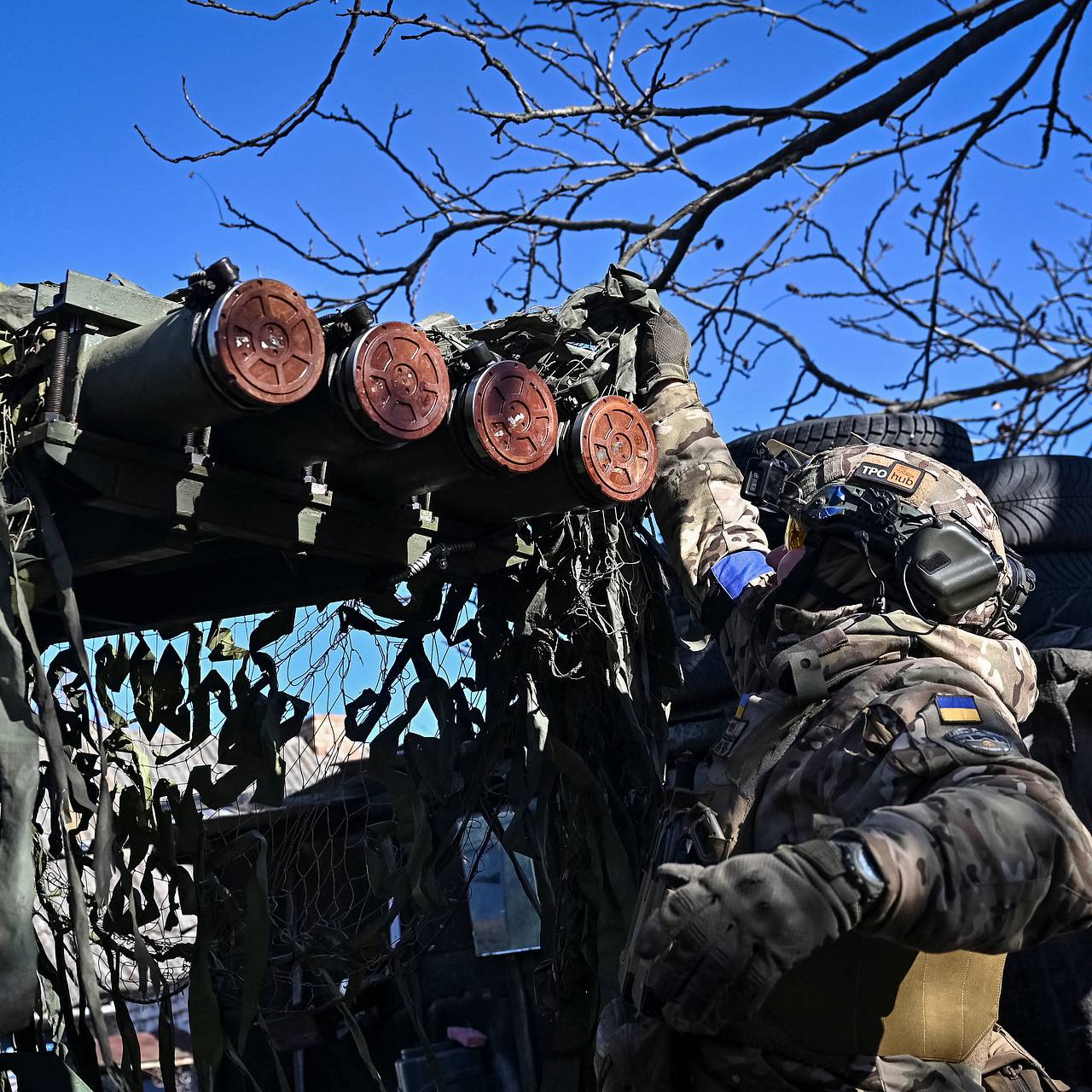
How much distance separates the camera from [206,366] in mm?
2049

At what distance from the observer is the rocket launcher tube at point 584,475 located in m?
2.60

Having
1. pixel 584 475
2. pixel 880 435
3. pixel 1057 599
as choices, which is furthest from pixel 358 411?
pixel 1057 599

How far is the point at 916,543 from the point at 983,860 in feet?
2.57

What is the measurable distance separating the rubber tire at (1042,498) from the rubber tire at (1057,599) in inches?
1.8

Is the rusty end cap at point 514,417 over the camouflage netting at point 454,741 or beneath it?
over

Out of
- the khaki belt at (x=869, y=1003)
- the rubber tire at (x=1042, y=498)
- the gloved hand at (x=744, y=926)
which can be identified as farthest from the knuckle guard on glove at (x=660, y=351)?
the rubber tire at (x=1042, y=498)

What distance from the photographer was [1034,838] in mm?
1925

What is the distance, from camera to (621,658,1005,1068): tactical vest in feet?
7.49

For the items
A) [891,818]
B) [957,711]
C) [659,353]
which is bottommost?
[891,818]

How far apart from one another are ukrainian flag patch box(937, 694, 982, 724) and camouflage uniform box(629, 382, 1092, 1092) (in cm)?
1

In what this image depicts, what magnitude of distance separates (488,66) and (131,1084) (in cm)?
351

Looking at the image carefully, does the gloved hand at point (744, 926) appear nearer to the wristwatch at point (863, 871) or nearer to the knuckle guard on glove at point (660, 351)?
the wristwatch at point (863, 871)

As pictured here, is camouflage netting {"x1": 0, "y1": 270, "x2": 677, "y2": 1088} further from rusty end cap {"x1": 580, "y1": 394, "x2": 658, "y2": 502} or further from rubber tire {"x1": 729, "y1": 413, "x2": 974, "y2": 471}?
rubber tire {"x1": 729, "y1": 413, "x2": 974, "y2": 471}

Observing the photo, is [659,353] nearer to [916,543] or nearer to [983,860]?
[916,543]
